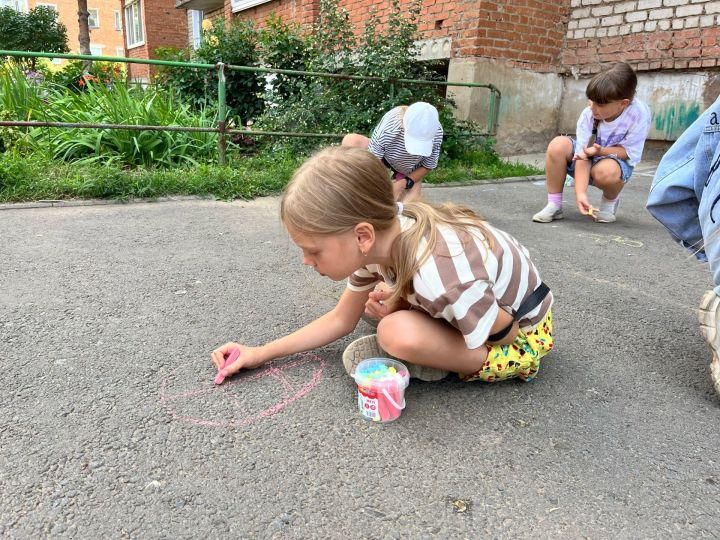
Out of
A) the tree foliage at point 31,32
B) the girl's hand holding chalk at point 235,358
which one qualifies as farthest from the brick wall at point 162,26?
the girl's hand holding chalk at point 235,358

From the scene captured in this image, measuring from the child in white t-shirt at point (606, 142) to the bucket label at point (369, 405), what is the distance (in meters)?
2.60

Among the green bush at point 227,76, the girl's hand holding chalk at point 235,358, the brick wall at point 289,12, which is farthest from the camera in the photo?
the brick wall at point 289,12

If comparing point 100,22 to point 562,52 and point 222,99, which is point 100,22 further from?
point 222,99

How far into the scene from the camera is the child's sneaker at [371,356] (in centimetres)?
181

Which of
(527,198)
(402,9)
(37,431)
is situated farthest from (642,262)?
(402,9)

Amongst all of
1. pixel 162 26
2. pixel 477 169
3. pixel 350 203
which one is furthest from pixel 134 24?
pixel 350 203

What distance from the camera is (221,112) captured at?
5.15 metres

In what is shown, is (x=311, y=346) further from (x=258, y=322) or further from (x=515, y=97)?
(x=515, y=97)

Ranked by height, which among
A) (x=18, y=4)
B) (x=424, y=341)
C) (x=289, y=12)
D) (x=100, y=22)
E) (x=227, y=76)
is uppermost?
(x=18, y=4)

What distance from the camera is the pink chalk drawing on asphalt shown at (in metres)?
1.63

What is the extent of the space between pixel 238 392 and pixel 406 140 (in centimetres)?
231

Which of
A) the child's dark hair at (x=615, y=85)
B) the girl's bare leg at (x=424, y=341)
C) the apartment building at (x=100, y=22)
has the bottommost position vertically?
the girl's bare leg at (x=424, y=341)

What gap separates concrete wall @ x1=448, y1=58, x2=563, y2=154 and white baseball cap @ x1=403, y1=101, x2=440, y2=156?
11.7ft

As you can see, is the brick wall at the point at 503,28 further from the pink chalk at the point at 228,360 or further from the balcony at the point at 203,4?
the balcony at the point at 203,4
